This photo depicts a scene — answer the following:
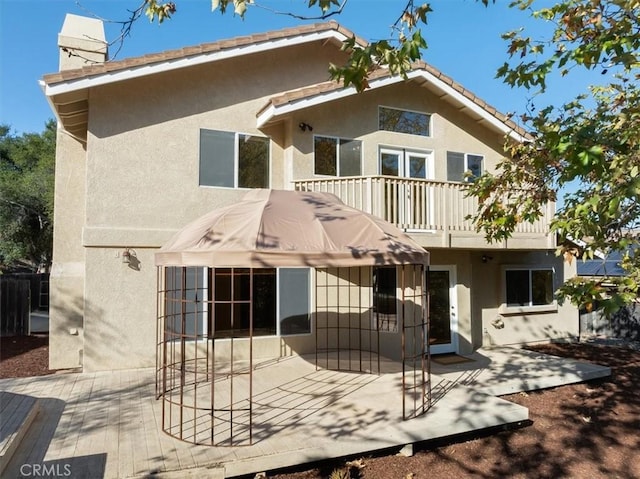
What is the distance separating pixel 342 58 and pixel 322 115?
238 cm

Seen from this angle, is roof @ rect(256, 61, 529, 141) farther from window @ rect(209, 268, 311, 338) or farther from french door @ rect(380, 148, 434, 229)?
window @ rect(209, 268, 311, 338)

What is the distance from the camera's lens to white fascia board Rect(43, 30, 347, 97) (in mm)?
8812

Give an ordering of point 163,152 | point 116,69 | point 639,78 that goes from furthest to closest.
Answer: point 163,152, point 116,69, point 639,78

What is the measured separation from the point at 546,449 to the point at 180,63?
10.4 metres

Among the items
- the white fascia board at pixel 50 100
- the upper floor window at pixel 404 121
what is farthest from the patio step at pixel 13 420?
the upper floor window at pixel 404 121

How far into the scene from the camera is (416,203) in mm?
10391

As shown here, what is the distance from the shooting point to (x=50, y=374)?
9305 mm

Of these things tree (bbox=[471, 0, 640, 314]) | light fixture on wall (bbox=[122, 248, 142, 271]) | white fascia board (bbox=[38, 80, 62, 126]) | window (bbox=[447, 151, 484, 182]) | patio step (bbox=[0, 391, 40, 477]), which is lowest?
patio step (bbox=[0, 391, 40, 477])

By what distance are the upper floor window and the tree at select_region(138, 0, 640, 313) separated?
5.73 m

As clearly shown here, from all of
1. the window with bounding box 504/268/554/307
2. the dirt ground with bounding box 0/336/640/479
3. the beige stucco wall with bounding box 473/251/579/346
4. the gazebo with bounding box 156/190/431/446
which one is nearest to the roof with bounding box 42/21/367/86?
the gazebo with bounding box 156/190/431/446

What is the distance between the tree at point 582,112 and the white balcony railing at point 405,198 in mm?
3530

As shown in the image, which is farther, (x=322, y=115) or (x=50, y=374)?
(x=322, y=115)

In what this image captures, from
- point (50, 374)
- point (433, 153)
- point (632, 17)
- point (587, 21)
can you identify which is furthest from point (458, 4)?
point (50, 374)

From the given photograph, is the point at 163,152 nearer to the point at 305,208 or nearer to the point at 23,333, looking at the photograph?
the point at 305,208
